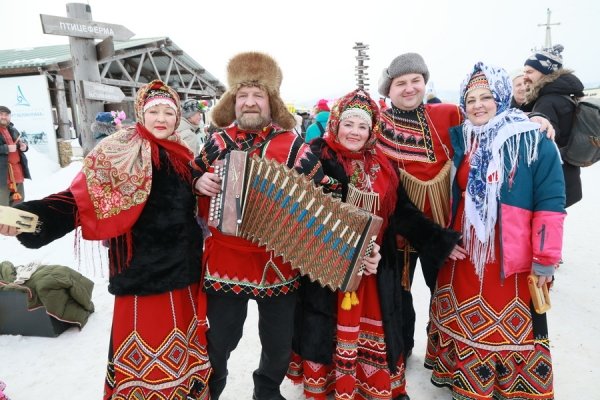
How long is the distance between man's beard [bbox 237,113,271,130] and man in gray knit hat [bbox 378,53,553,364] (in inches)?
31.9

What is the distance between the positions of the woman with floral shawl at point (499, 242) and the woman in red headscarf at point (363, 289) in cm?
20

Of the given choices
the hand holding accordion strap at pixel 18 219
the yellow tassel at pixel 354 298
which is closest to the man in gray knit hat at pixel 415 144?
the yellow tassel at pixel 354 298

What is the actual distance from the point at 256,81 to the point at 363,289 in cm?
125

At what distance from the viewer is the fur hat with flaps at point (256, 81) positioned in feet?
6.61

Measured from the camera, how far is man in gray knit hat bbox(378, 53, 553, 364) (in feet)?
7.36

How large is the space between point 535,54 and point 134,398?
3580 millimetres

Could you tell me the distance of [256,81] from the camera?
2012 millimetres

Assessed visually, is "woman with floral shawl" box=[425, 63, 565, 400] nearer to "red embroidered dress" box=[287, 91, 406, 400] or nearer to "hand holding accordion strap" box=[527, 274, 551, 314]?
"hand holding accordion strap" box=[527, 274, 551, 314]

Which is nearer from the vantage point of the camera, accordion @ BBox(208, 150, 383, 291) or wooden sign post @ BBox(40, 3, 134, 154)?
accordion @ BBox(208, 150, 383, 291)

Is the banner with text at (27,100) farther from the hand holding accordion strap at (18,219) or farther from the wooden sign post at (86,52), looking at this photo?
the hand holding accordion strap at (18,219)

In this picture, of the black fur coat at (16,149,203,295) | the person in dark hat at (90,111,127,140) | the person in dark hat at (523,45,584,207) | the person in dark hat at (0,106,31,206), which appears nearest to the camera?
the black fur coat at (16,149,203,295)

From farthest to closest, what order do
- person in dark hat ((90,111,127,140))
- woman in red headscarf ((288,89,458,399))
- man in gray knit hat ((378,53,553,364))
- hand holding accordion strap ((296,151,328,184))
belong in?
person in dark hat ((90,111,127,140)) < man in gray knit hat ((378,53,553,364)) < woman in red headscarf ((288,89,458,399)) < hand holding accordion strap ((296,151,328,184))

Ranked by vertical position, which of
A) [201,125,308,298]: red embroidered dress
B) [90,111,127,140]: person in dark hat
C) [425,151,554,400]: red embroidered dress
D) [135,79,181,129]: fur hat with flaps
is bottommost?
[425,151,554,400]: red embroidered dress

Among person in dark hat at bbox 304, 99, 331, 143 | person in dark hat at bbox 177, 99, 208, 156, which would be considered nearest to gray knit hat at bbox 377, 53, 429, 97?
person in dark hat at bbox 304, 99, 331, 143
